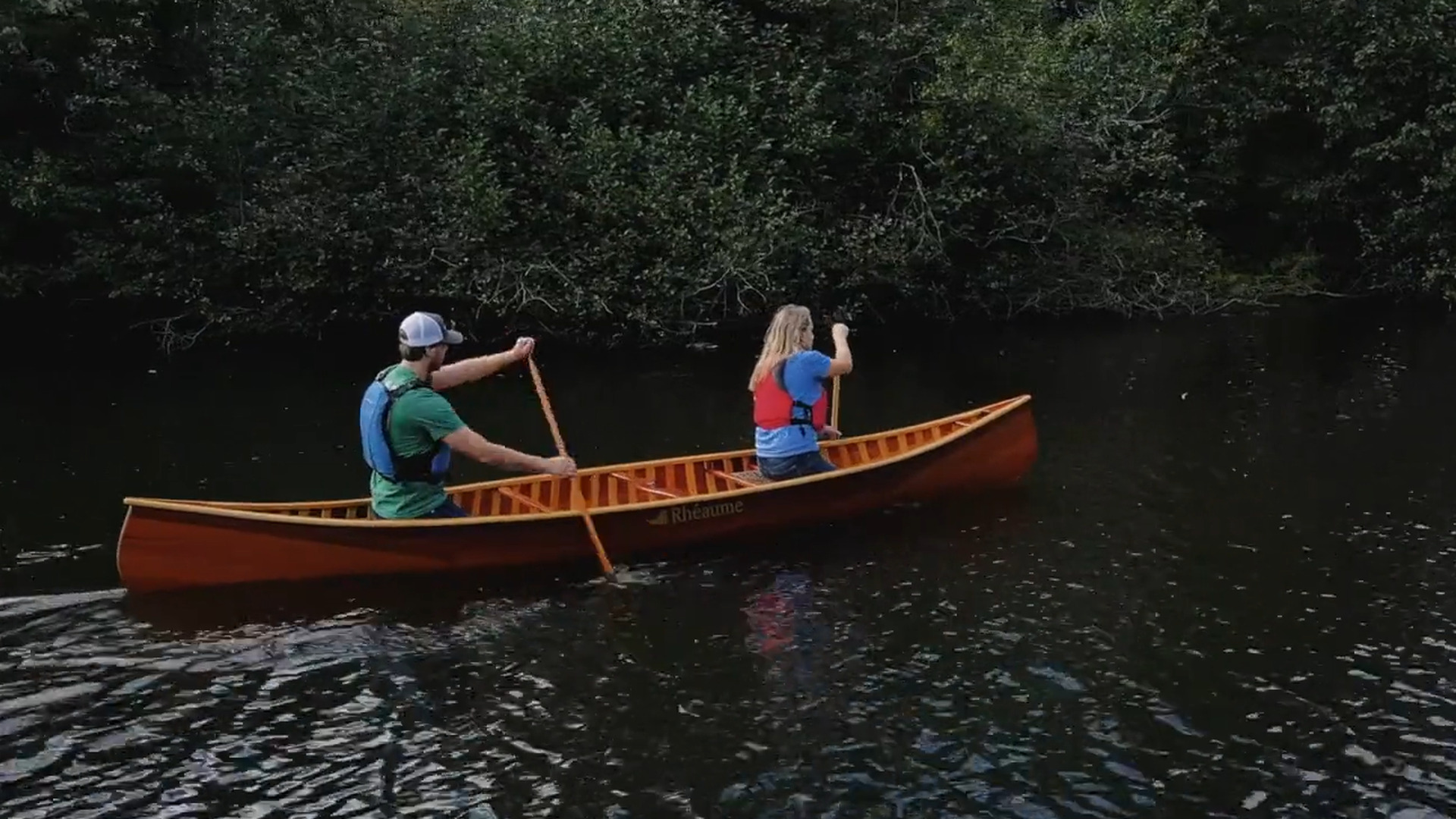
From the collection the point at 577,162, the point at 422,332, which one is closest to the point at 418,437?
the point at 422,332

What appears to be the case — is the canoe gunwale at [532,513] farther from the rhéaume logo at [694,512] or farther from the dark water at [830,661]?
the dark water at [830,661]

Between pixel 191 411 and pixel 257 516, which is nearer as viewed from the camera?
pixel 257 516

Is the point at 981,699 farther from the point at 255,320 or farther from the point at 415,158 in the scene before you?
the point at 255,320

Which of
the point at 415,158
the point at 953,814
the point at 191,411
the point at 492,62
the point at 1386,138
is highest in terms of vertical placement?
the point at 492,62

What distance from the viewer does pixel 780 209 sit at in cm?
1830

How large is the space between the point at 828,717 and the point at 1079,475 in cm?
559

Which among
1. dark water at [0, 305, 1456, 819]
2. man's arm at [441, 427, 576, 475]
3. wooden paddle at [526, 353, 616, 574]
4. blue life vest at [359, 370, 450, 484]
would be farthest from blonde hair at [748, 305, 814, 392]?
blue life vest at [359, 370, 450, 484]

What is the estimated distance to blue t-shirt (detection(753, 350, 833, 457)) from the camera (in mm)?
10820

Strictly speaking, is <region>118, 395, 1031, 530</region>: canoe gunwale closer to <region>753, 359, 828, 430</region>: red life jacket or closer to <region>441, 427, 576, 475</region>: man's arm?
<region>441, 427, 576, 475</region>: man's arm

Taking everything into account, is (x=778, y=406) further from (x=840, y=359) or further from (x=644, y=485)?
(x=644, y=485)

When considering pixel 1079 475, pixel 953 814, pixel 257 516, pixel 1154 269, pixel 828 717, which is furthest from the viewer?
pixel 1154 269

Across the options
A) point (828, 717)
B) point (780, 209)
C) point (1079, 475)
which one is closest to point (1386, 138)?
point (780, 209)

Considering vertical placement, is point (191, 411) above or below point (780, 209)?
below

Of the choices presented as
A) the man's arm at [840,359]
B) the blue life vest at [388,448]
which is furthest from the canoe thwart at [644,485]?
the blue life vest at [388,448]
